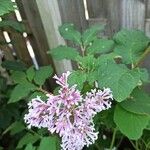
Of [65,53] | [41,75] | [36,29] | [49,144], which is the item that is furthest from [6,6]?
[36,29]

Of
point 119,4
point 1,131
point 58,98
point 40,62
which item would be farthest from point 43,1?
point 58,98

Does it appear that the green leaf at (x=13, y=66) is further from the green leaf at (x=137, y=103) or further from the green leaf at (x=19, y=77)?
the green leaf at (x=137, y=103)

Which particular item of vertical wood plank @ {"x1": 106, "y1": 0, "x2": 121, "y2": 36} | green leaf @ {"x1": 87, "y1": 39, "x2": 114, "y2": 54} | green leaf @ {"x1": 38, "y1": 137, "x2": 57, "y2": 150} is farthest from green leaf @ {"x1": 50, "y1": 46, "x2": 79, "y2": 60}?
vertical wood plank @ {"x1": 106, "y1": 0, "x2": 121, "y2": 36}

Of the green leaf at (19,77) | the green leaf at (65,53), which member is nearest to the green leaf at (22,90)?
the green leaf at (19,77)

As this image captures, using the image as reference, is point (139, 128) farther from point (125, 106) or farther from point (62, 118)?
point (62, 118)

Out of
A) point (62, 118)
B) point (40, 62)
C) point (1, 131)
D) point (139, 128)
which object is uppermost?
point (62, 118)
